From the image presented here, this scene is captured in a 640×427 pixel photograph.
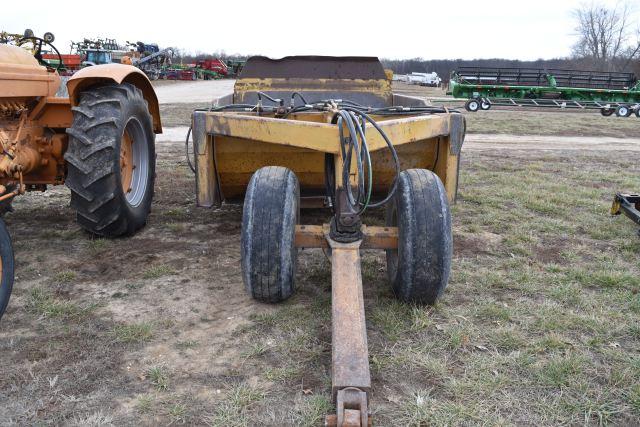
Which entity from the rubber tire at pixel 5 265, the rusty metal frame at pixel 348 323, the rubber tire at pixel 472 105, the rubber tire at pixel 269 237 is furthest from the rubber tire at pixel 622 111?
the rubber tire at pixel 5 265

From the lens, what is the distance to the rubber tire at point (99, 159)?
12.8 ft

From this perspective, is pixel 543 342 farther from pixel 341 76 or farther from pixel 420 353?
pixel 341 76

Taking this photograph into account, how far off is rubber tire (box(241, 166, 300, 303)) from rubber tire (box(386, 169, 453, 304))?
0.64 meters

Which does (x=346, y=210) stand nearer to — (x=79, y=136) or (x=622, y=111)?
(x=79, y=136)

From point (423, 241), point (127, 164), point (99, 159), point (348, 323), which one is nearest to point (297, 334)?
point (348, 323)

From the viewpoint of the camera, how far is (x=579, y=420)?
234 centimetres

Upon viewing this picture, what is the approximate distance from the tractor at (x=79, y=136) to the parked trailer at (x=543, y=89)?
17475 millimetres

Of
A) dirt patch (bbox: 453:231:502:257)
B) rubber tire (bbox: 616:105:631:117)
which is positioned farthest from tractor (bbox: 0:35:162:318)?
rubber tire (bbox: 616:105:631:117)

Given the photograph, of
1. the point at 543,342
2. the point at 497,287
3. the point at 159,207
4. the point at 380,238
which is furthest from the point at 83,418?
the point at 159,207

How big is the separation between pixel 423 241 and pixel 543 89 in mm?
19947

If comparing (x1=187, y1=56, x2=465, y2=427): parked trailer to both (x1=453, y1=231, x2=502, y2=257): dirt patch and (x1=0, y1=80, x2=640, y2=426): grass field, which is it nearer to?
(x1=0, y1=80, x2=640, y2=426): grass field

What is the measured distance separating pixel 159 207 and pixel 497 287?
11.2ft

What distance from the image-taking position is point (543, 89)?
818 inches

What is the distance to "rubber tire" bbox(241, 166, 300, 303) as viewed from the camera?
→ 3109 mm
